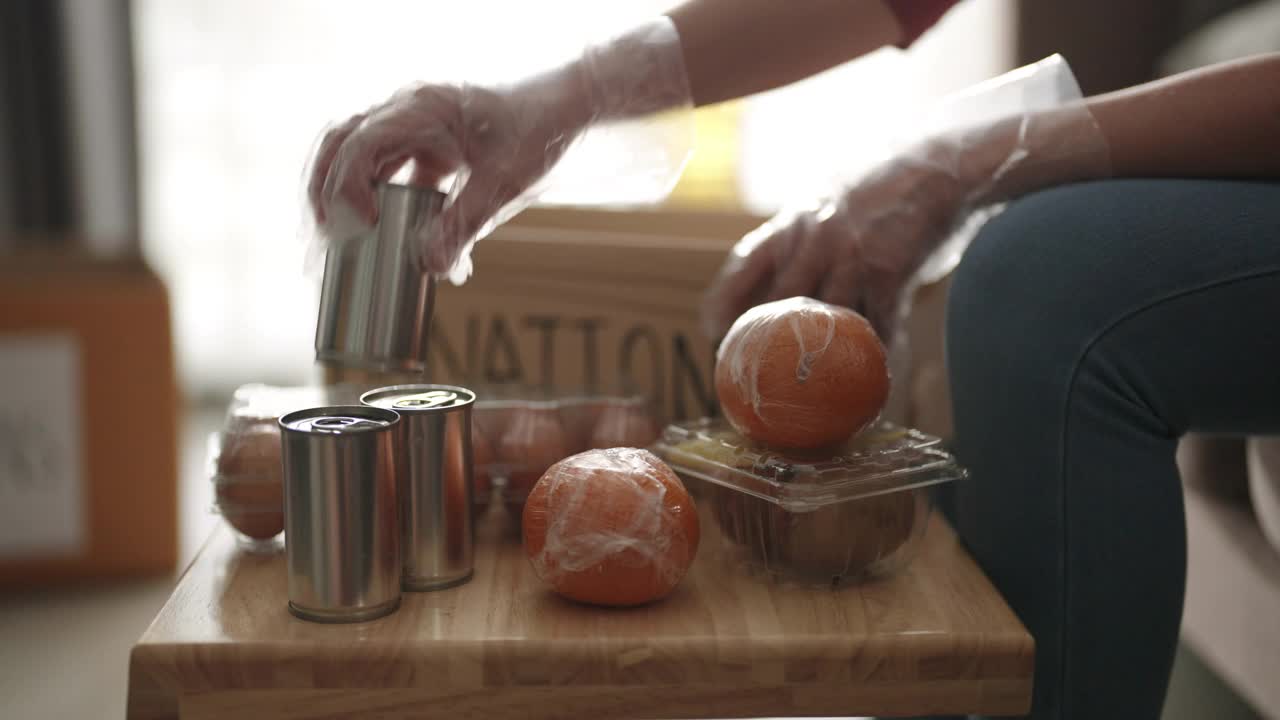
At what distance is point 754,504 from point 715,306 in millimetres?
277

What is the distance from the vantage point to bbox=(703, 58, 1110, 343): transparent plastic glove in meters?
0.72

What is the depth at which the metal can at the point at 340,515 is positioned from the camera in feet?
1.71

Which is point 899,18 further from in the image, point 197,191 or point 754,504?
point 197,191

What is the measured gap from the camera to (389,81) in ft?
8.07

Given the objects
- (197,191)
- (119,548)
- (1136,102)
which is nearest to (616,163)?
(1136,102)

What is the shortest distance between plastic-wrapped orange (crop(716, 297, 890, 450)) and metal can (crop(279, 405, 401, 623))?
0.21 metres

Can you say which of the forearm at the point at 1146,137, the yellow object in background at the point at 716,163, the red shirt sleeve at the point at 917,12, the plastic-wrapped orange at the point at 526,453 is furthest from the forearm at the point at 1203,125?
the yellow object in background at the point at 716,163

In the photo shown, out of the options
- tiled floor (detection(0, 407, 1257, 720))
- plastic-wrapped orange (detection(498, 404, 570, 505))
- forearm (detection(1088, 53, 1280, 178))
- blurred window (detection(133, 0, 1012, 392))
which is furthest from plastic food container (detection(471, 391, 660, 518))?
blurred window (detection(133, 0, 1012, 392))

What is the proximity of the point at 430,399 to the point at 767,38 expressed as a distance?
41 cm

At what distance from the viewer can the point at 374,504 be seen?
54cm

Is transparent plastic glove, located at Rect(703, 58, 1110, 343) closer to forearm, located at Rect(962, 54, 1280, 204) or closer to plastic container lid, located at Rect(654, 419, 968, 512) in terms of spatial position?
forearm, located at Rect(962, 54, 1280, 204)

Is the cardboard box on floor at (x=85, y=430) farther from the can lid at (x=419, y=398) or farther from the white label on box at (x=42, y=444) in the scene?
the can lid at (x=419, y=398)

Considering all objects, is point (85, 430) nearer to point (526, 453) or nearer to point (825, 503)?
point (526, 453)

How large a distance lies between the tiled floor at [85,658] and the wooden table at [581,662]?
671 mm
